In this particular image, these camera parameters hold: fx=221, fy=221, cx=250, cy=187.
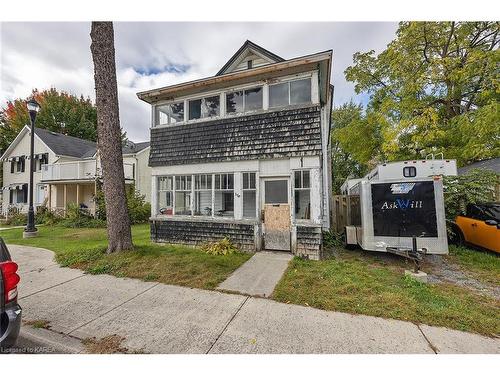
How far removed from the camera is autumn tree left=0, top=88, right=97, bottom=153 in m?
26.4

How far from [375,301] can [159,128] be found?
819 cm

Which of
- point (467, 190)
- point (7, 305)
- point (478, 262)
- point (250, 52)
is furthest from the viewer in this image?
point (250, 52)

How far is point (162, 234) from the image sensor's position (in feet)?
26.2

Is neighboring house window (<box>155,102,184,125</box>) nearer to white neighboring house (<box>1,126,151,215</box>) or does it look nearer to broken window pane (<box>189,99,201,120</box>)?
broken window pane (<box>189,99,201,120</box>)

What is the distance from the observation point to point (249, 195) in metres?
7.10

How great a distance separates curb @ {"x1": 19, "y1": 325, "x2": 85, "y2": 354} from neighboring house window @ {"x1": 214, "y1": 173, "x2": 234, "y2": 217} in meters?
4.89

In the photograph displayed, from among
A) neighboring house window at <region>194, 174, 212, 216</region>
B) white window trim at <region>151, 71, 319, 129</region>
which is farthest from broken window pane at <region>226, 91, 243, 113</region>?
neighboring house window at <region>194, 174, 212, 216</region>

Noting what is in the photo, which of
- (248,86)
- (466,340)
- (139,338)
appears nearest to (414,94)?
(248,86)

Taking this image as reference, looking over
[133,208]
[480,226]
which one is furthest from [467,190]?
[133,208]

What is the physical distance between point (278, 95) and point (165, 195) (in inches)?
208

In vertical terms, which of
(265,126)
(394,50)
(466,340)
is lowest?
(466,340)

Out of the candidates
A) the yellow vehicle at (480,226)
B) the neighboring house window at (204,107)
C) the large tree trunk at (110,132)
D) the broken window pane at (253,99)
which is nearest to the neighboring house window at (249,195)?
the broken window pane at (253,99)

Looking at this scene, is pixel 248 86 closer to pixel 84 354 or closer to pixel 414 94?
pixel 84 354

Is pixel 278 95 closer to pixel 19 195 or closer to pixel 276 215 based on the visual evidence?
pixel 276 215
